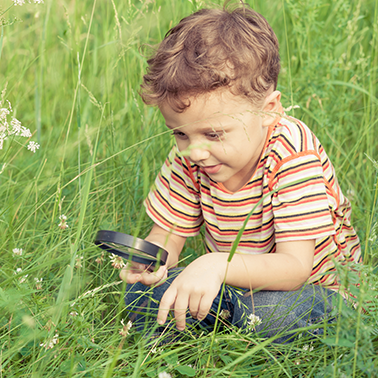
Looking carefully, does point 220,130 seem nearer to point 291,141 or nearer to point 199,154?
point 199,154

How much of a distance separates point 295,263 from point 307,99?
45.0 inches

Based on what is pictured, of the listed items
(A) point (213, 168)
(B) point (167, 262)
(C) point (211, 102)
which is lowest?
(B) point (167, 262)

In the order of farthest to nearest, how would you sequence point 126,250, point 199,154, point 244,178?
point 244,178
point 199,154
point 126,250

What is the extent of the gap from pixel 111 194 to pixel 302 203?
0.90 meters

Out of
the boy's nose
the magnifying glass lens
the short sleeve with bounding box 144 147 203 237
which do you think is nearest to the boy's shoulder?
the boy's nose

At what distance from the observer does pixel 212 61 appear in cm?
134

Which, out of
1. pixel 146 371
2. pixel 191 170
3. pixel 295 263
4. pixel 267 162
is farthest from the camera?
pixel 191 170

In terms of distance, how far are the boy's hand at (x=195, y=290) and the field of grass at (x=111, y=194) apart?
98 millimetres

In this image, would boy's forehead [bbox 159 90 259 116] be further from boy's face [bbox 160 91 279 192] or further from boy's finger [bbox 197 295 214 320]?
boy's finger [bbox 197 295 214 320]

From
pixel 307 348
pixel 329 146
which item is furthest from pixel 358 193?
pixel 307 348

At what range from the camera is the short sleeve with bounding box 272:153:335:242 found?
55.1 inches

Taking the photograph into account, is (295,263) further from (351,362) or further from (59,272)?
(59,272)

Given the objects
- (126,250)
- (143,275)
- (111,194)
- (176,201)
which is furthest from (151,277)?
(111,194)

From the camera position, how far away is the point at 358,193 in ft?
6.88
